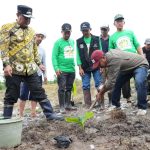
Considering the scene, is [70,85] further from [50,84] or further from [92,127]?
[50,84]

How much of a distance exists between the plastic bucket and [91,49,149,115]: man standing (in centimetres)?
196

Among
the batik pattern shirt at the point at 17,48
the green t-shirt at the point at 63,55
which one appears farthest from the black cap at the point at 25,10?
the green t-shirt at the point at 63,55

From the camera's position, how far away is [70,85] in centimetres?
970

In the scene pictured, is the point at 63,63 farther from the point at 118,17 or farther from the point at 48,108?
the point at 48,108

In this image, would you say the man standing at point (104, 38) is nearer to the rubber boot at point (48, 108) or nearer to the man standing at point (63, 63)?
the man standing at point (63, 63)

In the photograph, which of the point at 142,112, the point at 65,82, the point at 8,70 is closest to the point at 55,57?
the point at 65,82

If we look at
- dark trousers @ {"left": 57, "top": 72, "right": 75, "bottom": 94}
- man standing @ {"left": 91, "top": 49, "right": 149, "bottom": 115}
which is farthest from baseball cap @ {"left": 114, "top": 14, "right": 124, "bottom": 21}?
dark trousers @ {"left": 57, "top": 72, "right": 75, "bottom": 94}

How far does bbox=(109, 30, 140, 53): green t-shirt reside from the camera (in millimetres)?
9008

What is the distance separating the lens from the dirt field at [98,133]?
20.2 feet

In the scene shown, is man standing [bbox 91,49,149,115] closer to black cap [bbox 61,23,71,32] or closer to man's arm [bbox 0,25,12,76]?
man's arm [bbox 0,25,12,76]

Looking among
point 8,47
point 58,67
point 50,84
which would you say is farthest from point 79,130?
point 50,84

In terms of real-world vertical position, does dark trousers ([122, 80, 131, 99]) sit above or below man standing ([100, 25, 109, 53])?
below

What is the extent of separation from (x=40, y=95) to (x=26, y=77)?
0.40 m

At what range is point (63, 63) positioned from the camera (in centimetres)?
952
